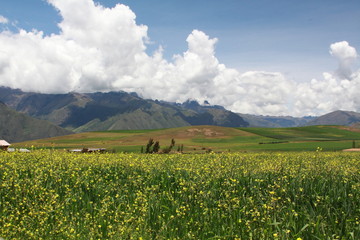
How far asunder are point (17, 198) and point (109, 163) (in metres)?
5.96

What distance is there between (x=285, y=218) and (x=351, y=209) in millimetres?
2984

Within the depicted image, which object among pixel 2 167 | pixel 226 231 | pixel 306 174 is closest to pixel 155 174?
pixel 226 231

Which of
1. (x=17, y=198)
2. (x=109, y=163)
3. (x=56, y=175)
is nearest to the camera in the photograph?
(x=17, y=198)

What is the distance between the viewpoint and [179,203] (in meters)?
→ 12.2

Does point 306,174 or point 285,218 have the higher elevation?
point 306,174

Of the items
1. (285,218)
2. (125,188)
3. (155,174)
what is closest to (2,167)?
(125,188)

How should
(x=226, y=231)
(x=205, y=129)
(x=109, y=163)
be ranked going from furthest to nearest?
(x=205, y=129) < (x=109, y=163) < (x=226, y=231)

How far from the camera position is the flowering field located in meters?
9.46

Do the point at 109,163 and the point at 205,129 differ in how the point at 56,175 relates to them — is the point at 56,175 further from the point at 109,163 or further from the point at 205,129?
the point at 205,129

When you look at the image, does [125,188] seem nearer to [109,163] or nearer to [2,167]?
[109,163]

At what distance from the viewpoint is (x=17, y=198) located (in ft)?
43.3

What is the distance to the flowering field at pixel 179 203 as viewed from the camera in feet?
31.0

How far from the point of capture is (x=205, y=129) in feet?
638

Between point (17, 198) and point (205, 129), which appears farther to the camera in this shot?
point (205, 129)
